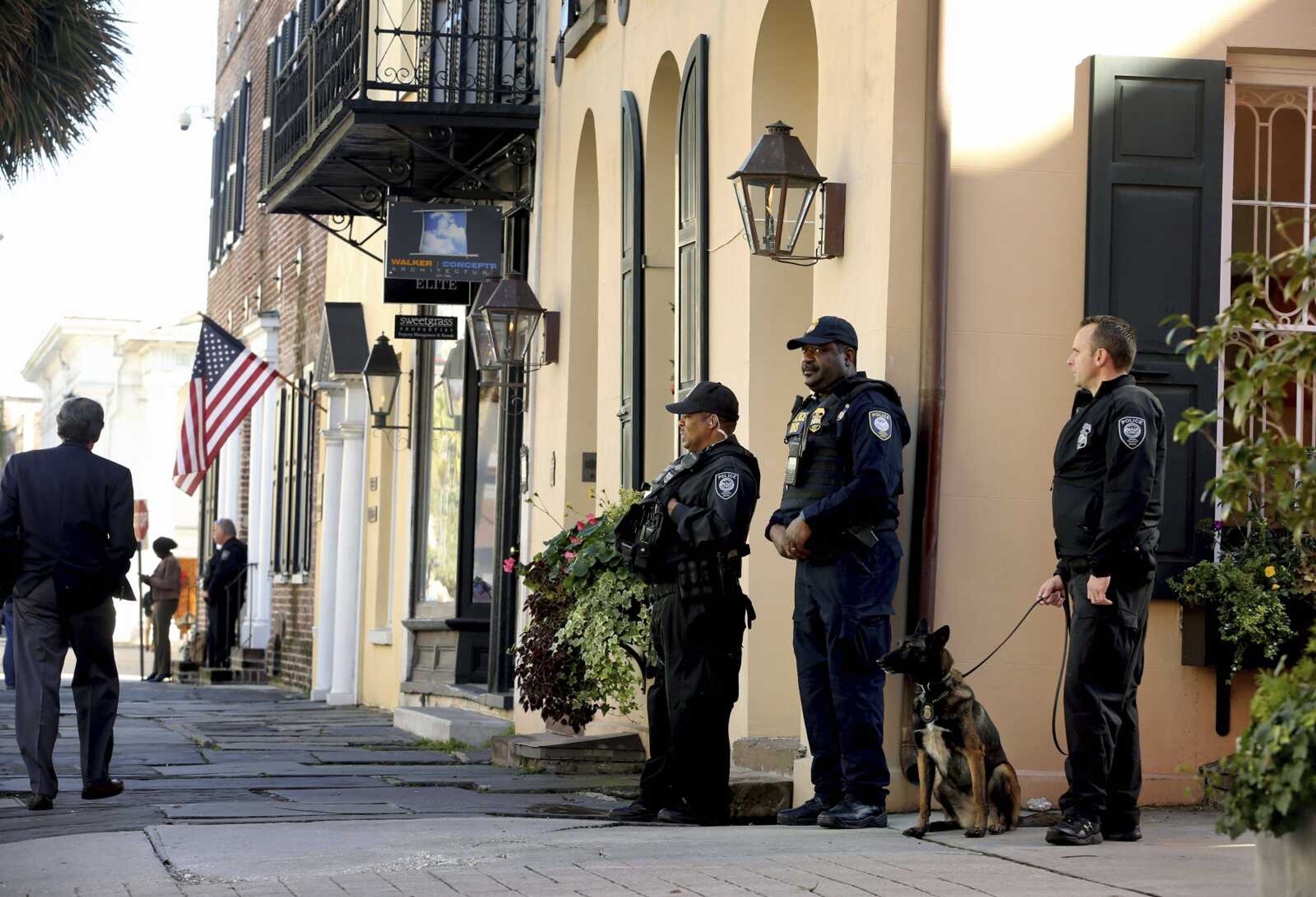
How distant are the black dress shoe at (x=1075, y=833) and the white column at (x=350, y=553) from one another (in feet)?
44.0

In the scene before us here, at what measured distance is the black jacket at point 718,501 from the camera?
8.20 metres

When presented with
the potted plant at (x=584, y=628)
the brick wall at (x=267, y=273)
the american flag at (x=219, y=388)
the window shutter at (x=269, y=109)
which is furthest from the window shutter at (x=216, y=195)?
the potted plant at (x=584, y=628)

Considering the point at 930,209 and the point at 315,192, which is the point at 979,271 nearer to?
the point at 930,209

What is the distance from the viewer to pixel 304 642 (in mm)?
22188

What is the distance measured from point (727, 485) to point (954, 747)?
1457 millimetres

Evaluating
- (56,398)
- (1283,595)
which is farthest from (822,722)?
(56,398)

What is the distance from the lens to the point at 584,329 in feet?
45.2

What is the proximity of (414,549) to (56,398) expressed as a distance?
44088 millimetres

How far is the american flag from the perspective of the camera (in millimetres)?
20297

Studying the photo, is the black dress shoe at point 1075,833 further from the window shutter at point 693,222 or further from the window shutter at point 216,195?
the window shutter at point 216,195

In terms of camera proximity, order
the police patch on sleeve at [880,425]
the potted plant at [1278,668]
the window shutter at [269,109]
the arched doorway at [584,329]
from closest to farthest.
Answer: the potted plant at [1278,668] → the police patch on sleeve at [880,425] → the arched doorway at [584,329] → the window shutter at [269,109]

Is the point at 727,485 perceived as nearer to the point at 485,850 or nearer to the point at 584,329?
the point at 485,850

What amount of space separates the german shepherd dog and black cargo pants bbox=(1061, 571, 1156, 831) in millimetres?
270

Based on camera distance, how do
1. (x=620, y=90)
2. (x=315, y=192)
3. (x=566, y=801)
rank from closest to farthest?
(x=566, y=801), (x=620, y=90), (x=315, y=192)
